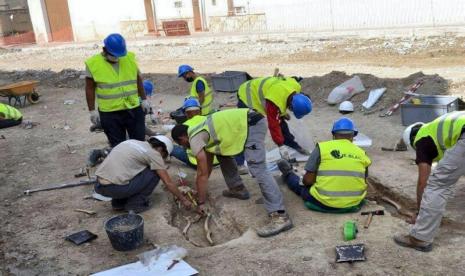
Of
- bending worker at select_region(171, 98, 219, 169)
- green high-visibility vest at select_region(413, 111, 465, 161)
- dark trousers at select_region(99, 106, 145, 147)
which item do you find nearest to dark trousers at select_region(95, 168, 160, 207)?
dark trousers at select_region(99, 106, 145, 147)

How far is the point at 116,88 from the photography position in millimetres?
5637

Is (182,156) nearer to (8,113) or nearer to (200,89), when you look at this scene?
(200,89)

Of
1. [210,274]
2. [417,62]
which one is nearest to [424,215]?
[210,274]

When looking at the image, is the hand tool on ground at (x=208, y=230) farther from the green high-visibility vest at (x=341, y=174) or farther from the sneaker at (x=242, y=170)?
the green high-visibility vest at (x=341, y=174)

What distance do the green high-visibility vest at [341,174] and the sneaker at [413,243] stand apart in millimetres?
653

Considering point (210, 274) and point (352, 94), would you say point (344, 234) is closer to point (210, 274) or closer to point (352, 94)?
point (210, 274)

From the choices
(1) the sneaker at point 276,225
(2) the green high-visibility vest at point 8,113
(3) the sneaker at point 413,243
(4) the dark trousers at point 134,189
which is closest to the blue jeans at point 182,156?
(4) the dark trousers at point 134,189

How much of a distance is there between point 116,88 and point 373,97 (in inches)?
201

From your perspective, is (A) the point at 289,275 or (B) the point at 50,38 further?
(B) the point at 50,38

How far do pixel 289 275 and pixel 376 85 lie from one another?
265 inches

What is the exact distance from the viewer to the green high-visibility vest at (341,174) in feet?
14.5

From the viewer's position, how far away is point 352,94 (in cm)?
940

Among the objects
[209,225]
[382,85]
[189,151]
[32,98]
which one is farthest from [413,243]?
[32,98]

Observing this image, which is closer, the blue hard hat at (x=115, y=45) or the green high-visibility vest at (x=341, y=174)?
the green high-visibility vest at (x=341, y=174)
